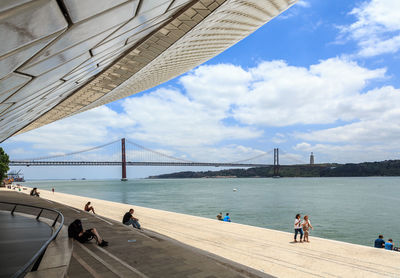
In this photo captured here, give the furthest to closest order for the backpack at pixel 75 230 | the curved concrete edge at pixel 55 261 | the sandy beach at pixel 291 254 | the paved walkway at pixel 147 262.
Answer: the sandy beach at pixel 291 254 < the backpack at pixel 75 230 < the paved walkway at pixel 147 262 < the curved concrete edge at pixel 55 261

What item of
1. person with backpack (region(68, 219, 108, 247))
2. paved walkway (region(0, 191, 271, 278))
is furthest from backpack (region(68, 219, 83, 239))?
paved walkway (region(0, 191, 271, 278))

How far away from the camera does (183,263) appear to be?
5.81 metres

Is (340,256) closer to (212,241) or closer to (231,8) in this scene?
(212,241)

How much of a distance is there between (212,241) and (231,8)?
877 cm

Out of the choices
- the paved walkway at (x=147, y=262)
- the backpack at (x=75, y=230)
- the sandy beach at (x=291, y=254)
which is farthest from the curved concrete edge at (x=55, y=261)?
the sandy beach at (x=291, y=254)

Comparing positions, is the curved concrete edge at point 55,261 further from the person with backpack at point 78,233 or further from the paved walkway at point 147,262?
the person with backpack at point 78,233

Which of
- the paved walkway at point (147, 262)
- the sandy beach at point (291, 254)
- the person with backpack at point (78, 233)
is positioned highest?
the person with backpack at point (78, 233)

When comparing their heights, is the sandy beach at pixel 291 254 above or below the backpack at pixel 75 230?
below

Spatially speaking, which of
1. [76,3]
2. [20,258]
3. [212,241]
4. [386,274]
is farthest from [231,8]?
[212,241]

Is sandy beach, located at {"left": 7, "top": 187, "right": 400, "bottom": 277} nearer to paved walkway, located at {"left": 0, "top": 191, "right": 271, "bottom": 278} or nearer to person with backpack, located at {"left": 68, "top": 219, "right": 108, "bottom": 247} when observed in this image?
paved walkway, located at {"left": 0, "top": 191, "right": 271, "bottom": 278}

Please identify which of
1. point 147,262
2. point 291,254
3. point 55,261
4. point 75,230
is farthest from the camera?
point 291,254

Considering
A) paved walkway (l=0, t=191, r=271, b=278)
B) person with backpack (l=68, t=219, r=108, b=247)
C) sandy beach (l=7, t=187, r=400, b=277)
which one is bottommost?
sandy beach (l=7, t=187, r=400, b=277)

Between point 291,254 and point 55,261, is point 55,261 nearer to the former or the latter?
point 55,261

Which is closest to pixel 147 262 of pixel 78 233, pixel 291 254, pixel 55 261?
pixel 55 261
